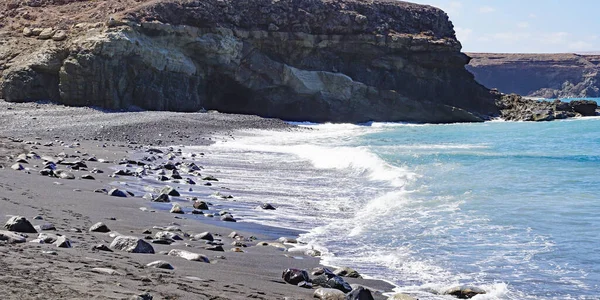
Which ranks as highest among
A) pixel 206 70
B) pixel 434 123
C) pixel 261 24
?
pixel 261 24

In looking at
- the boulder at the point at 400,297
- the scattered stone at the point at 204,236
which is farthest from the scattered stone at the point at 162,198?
the boulder at the point at 400,297

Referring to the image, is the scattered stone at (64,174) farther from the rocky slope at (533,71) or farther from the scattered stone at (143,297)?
the rocky slope at (533,71)

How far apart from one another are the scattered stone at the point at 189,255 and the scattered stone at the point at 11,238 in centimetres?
143

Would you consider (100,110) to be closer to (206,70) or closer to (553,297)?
(206,70)

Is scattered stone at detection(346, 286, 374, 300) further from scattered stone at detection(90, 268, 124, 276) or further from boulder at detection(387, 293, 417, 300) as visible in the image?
scattered stone at detection(90, 268, 124, 276)

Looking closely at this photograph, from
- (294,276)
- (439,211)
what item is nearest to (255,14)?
(439,211)

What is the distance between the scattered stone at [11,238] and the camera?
18.8 ft

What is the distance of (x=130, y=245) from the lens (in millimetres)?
6504

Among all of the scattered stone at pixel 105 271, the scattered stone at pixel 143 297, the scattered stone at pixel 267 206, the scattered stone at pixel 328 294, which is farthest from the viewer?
the scattered stone at pixel 267 206

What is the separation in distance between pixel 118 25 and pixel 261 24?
441 inches

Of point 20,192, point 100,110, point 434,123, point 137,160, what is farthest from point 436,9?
point 20,192

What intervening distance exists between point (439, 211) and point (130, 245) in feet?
21.0

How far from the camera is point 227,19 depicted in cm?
4500

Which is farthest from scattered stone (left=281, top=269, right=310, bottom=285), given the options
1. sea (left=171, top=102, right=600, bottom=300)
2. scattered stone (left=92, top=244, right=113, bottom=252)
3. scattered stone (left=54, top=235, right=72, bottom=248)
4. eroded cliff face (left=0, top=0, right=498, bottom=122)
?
eroded cliff face (left=0, top=0, right=498, bottom=122)
